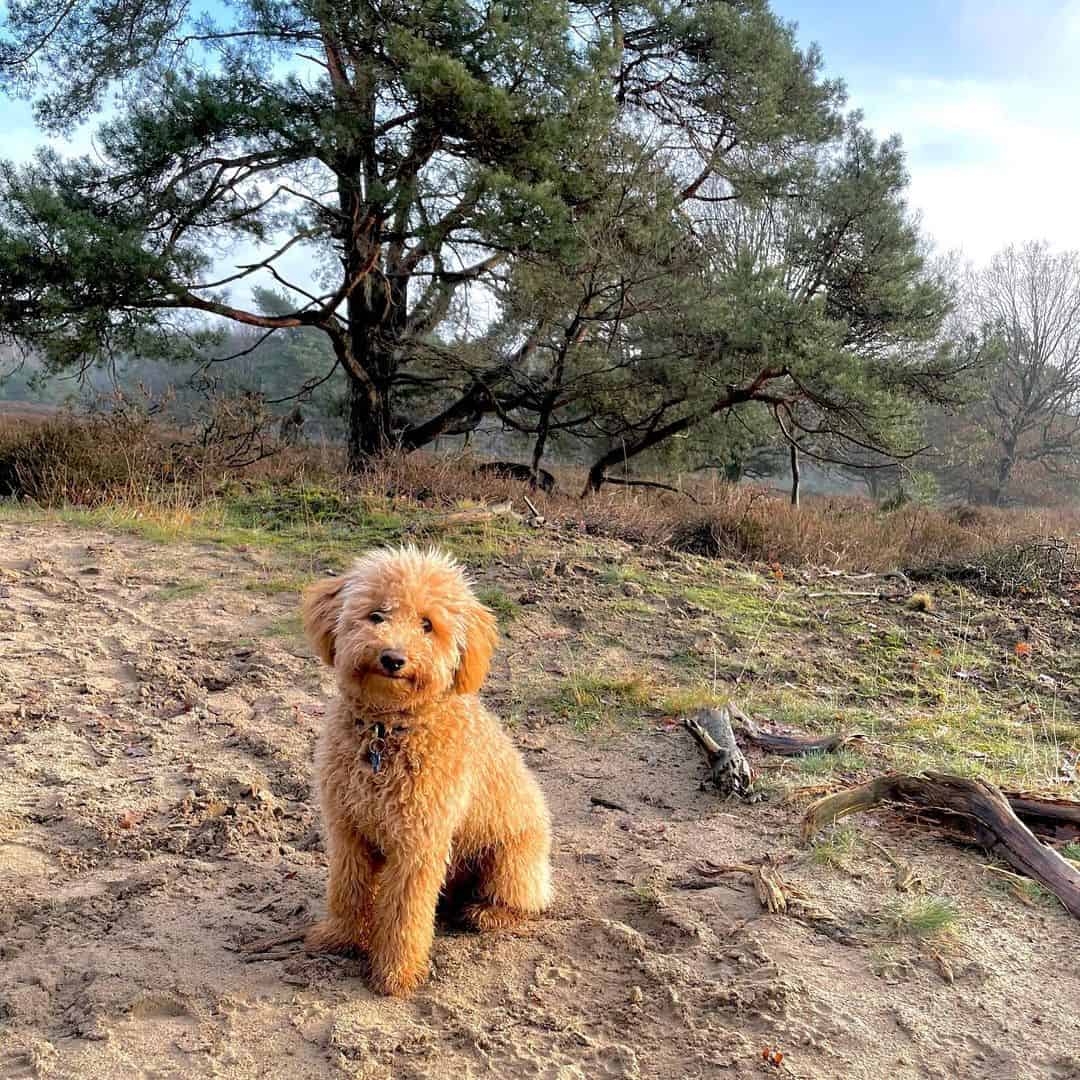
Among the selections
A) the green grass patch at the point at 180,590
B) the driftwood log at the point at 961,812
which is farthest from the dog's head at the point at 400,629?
the green grass patch at the point at 180,590

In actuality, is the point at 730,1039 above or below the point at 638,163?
below

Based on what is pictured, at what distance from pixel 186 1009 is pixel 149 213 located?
12.4 metres

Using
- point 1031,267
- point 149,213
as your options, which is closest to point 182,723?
point 149,213

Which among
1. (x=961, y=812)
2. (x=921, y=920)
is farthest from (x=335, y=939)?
(x=961, y=812)

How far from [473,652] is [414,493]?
881cm

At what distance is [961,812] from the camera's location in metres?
4.12

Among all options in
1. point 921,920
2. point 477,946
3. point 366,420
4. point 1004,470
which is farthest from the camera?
point 1004,470

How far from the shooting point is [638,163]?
46.0 feet

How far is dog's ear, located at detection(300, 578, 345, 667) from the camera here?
2.97m

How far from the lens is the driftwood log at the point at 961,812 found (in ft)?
12.4

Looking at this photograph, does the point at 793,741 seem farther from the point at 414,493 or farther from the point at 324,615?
the point at 414,493

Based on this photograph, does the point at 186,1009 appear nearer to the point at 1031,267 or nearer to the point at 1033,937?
the point at 1033,937

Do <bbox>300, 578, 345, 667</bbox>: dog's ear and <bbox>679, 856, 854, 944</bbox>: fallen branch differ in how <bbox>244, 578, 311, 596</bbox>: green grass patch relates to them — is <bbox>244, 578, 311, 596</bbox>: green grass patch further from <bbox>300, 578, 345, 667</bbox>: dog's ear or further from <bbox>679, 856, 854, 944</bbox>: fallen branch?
<bbox>679, 856, 854, 944</bbox>: fallen branch

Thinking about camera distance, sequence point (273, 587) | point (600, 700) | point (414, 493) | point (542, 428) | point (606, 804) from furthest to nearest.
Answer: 1. point (542, 428)
2. point (414, 493)
3. point (273, 587)
4. point (600, 700)
5. point (606, 804)
